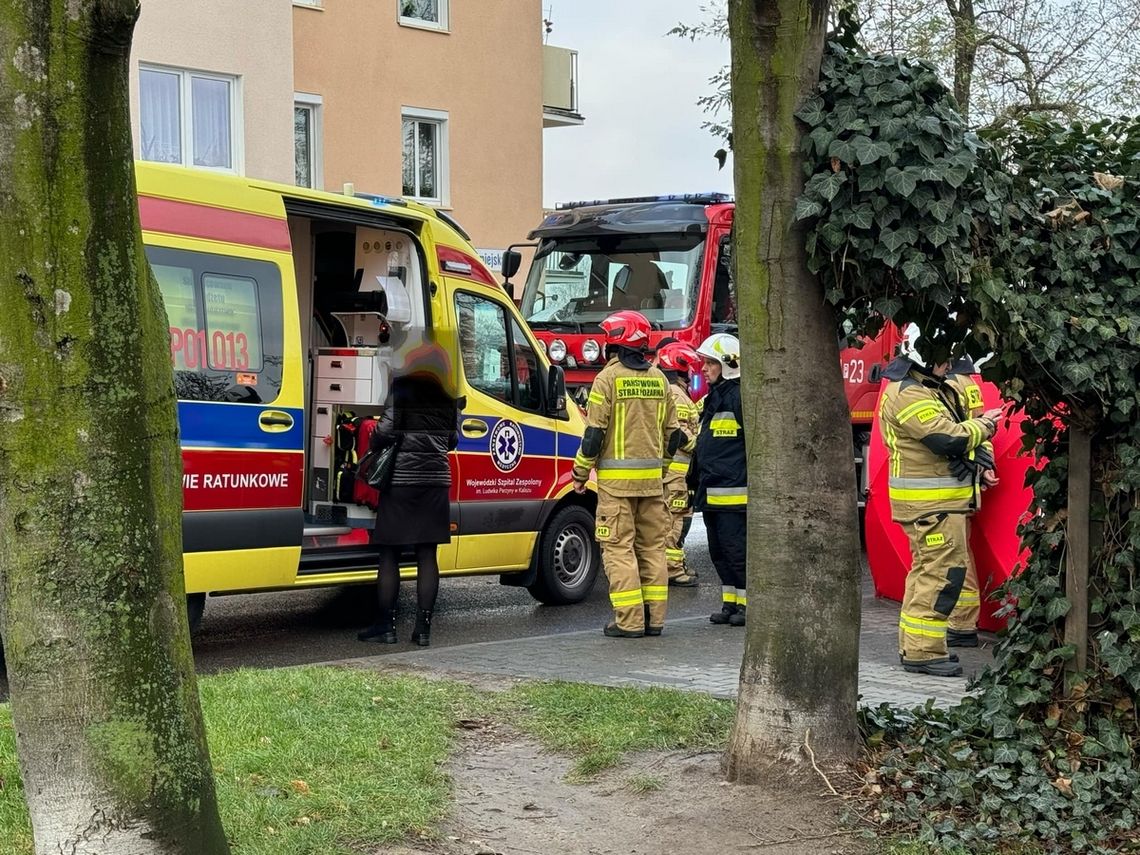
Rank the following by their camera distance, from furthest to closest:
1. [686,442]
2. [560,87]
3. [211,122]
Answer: [560,87] → [211,122] → [686,442]

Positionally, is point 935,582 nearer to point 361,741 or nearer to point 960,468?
point 960,468

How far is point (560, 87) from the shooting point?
29.2 m

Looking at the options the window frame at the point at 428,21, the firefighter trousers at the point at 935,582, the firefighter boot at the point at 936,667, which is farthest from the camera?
the window frame at the point at 428,21

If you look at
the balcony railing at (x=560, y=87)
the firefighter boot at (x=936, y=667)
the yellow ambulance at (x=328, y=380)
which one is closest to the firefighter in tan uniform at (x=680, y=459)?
the yellow ambulance at (x=328, y=380)

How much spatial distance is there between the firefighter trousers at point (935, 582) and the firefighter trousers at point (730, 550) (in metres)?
1.78

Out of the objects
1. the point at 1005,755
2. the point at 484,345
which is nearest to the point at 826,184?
the point at 1005,755

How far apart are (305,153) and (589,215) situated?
10.8 m

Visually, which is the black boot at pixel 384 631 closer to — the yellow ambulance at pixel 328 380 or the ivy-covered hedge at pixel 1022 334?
the yellow ambulance at pixel 328 380

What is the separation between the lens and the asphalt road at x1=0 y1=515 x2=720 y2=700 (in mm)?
8734

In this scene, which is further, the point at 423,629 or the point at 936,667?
the point at 423,629

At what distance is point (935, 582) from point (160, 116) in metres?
16.2

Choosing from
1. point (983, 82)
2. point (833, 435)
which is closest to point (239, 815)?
point (833, 435)

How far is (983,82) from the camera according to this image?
2233 cm

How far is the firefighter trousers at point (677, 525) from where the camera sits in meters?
11.3
